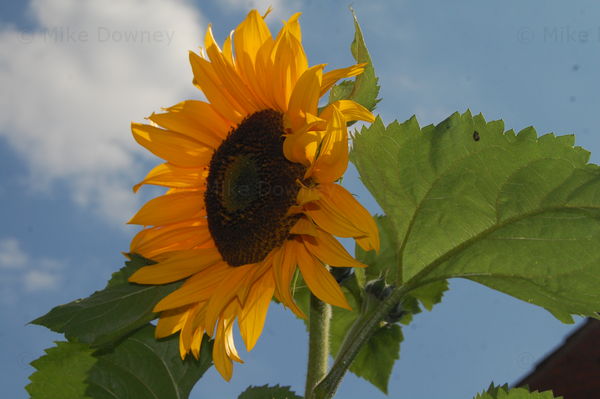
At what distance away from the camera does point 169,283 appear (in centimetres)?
196

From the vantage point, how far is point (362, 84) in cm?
174

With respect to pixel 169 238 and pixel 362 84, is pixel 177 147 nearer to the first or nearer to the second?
pixel 169 238

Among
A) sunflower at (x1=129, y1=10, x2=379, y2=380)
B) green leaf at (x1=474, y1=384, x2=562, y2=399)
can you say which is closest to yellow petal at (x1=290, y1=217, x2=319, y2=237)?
sunflower at (x1=129, y1=10, x2=379, y2=380)

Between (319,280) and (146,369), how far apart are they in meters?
0.72

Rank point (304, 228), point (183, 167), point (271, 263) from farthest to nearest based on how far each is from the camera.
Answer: point (183, 167), point (271, 263), point (304, 228)

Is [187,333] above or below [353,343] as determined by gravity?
above

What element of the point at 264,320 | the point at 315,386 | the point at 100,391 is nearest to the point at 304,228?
the point at 264,320

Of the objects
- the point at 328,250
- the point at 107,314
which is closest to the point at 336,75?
the point at 328,250

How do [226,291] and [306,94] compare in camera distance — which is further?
[226,291]

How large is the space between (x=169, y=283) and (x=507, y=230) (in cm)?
94

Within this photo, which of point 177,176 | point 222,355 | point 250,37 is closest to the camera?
point 222,355

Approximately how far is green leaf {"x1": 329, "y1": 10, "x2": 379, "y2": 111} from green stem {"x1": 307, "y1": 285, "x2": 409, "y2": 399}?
50 centimetres

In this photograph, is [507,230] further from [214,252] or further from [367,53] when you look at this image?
[214,252]

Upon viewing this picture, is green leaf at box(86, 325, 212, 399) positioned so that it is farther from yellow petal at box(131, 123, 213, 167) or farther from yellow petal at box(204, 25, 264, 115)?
yellow petal at box(204, 25, 264, 115)
